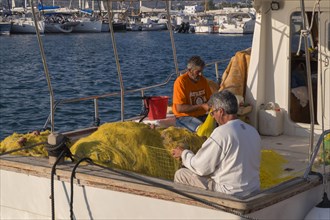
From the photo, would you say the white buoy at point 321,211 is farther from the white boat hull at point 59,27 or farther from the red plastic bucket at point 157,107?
the white boat hull at point 59,27

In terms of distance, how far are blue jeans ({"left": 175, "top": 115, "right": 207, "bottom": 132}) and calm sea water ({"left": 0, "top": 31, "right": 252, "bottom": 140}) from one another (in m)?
13.8

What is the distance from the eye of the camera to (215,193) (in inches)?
290

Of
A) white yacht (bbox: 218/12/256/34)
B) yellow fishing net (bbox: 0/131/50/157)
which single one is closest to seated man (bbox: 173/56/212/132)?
yellow fishing net (bbox: 0/131/50/157)

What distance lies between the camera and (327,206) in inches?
311

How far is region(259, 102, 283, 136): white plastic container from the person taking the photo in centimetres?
1104

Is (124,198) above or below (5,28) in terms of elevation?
above

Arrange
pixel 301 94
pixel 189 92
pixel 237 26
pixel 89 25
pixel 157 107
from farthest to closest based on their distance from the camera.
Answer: pixel 89 25 < pixel 237 26 < pixel 157 107 < pixel 301 94 < pixel 189 92

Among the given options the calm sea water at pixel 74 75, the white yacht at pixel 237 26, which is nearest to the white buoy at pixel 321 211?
the calm sea water at pixel 74 75

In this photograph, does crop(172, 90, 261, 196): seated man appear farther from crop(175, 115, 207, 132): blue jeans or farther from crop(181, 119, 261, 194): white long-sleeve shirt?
crop(175, 115, 207, 132): blue jeans

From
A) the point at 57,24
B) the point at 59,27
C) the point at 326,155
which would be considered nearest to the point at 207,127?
the point at 326,155

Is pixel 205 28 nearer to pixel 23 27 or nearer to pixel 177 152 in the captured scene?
pixel 23 27

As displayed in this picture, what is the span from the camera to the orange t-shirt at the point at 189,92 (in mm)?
10852

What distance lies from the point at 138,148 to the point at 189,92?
267 cm

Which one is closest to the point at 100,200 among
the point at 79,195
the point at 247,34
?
the point at 79,195
